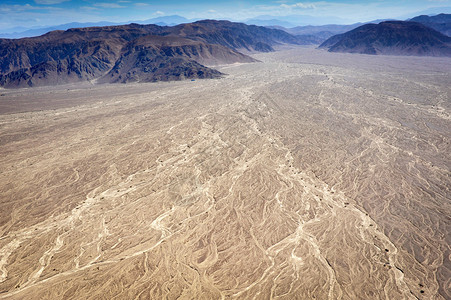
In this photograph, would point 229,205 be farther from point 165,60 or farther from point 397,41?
point 397,41

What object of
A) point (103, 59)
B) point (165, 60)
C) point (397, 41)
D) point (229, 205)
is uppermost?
point (397, 41)

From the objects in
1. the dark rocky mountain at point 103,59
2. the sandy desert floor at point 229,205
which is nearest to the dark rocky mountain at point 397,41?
the dark rocky mountain at point 103,59

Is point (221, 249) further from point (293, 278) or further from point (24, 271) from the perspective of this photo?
A: point (24, 271)

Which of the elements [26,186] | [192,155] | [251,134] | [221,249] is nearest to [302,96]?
[251,134]

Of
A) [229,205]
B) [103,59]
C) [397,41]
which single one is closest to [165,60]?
[103,59]

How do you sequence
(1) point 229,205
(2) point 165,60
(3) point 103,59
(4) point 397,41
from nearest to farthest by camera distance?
(1) point 229,205 → (2) point 165,60 → (3) point 103,59 → (4) point 397,41

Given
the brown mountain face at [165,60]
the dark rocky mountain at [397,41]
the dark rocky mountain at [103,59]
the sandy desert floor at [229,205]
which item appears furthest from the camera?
the dark rocky mountain at [397,41]

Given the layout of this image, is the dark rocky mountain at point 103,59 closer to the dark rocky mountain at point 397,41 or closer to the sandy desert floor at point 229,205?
the sandy desert floor at point 229,205
